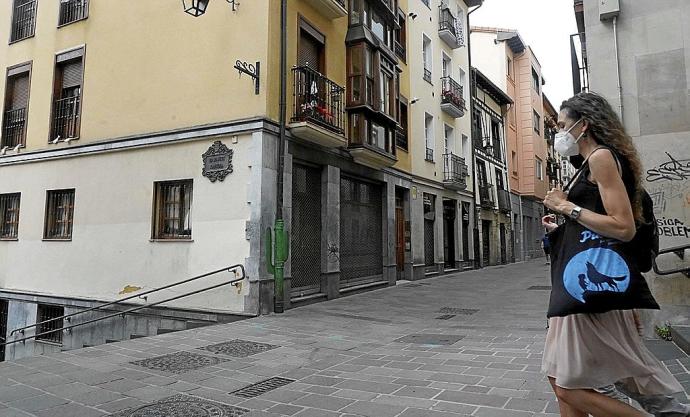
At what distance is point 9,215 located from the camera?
1378 cm

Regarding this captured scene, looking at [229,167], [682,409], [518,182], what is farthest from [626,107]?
[518,182]

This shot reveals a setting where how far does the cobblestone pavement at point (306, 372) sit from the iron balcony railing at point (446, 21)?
14.9 meters

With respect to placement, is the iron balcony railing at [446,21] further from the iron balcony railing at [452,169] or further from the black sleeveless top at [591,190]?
the black sleeveless top at [591,190]

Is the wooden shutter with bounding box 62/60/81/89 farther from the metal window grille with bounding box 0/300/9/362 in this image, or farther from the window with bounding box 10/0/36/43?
the metal window grille with bounding box 0/300/9/362

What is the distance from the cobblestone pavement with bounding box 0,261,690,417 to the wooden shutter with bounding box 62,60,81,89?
843cm

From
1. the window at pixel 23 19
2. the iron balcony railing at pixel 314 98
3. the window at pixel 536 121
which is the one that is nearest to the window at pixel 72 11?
the window at pixel 23 19

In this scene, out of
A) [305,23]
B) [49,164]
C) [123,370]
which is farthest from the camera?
[49,164]

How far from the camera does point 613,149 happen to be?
2283 mm

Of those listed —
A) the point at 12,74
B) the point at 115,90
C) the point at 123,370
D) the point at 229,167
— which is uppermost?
the point at 12,74

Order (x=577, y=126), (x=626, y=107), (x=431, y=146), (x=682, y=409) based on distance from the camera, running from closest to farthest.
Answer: (x=682, y=409) → (x=577, y=126) → (x=626, y=107) → (x=431, y=146)

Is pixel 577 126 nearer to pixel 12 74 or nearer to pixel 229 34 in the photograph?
pixel 229 34

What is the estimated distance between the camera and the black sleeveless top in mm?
2240

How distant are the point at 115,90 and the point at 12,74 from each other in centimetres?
489

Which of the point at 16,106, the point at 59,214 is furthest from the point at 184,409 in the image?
the point at 16,106
